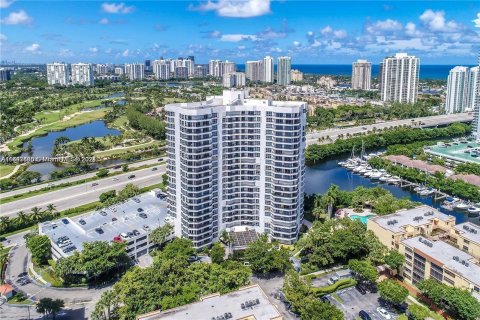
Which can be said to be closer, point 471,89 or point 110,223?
point 110,223

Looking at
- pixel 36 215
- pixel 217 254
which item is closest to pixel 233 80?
pixel 36 215

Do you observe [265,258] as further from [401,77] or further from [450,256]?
[401,77]

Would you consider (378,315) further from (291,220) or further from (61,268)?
(61,268)

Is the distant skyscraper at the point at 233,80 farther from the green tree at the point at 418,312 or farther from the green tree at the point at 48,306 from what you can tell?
the green tree at the point at 418,312

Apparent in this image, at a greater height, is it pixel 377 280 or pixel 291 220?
pixel 291 220

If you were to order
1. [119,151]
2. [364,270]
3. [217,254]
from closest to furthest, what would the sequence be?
[364,270]
[217,254]
[119,151]

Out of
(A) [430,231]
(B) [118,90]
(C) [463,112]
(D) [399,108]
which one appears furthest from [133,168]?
(B) [118,90]
